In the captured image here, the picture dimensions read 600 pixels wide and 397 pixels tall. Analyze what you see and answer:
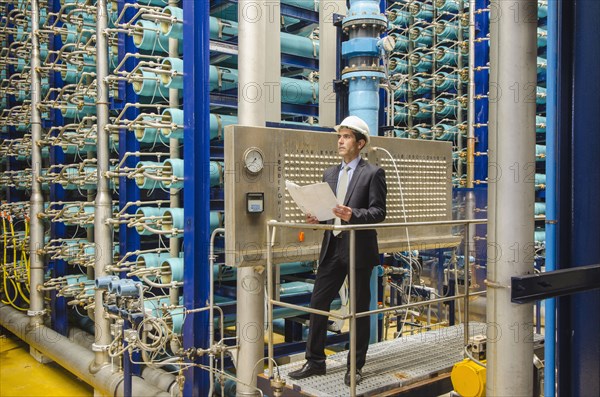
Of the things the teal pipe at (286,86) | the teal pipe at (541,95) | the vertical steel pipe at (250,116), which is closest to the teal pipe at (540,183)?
the teal pipe at (541,95)

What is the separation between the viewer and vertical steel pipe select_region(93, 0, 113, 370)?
17.5ft

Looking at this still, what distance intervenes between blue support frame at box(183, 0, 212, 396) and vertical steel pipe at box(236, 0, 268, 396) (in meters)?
0.46

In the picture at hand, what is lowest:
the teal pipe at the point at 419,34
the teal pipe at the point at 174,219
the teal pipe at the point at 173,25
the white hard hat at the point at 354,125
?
the teal pipe at the point at 174,219

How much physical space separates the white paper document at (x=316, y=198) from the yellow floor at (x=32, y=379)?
369 centimetres

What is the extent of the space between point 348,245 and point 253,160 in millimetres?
907

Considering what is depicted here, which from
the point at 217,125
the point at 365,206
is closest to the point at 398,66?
the point at 217,125

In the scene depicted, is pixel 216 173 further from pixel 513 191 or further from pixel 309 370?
pixel 513 191

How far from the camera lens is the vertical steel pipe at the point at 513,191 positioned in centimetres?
215

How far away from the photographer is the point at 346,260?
368 cm

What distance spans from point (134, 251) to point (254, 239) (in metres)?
A: 2.01

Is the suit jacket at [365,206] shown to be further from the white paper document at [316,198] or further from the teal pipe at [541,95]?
the teal pipe at [541,95]

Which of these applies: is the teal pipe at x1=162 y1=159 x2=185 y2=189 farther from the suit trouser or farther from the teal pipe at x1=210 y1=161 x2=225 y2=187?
the suit trouser

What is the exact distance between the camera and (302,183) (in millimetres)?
4309

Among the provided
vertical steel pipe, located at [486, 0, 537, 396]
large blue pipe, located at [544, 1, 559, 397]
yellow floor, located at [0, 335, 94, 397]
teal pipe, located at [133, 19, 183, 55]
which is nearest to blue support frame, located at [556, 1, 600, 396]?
large blue pipe, located at [544, 1, 559, 397]
